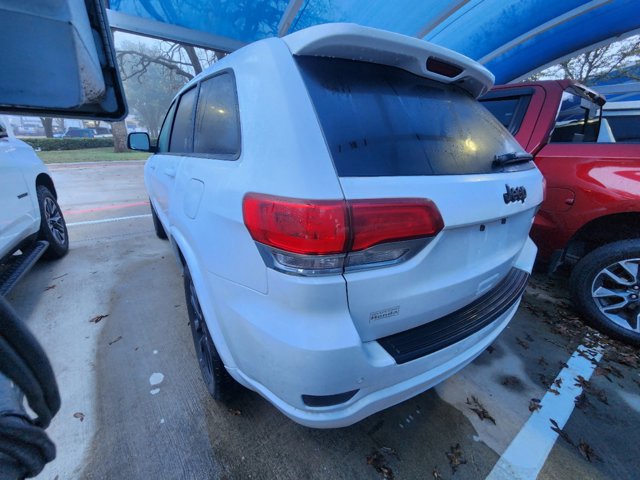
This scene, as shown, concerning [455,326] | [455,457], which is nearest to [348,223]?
[455,326]

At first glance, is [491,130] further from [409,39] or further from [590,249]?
[590,249]

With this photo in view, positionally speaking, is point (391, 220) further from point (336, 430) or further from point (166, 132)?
point (166, 132)

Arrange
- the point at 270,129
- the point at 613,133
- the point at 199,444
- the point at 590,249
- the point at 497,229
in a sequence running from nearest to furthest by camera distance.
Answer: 1. the point at 270,129
2. the point at 497,229
3. the point at 199,444
4. the point at 590,249
5. the point at 613,133

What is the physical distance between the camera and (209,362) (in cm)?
177

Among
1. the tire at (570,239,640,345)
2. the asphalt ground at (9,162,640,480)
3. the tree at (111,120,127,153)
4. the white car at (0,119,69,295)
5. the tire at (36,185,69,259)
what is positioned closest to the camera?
the asphalt ground at (9,162,640,480)

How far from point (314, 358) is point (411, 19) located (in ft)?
19.3

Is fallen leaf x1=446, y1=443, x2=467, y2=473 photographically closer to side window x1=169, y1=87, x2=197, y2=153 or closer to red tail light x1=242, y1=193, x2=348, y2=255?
red tail light x1=242, y1=193, x2=348, y2=255

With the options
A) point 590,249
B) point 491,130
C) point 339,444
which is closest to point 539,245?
point 590,249

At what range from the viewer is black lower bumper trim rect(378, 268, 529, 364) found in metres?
1.20

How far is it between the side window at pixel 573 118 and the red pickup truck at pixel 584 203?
0.4 inches

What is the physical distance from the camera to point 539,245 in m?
2.76

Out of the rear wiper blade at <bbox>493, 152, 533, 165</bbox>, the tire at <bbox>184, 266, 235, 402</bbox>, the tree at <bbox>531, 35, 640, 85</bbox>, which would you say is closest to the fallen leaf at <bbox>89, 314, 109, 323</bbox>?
the tire at <bbox>184, 266, 235, 402</bbox>

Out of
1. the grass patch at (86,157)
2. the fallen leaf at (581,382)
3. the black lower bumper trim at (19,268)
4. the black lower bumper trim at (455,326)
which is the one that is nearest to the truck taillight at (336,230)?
the black lower bumper trim at (455,326)

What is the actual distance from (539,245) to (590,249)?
0.43 m
